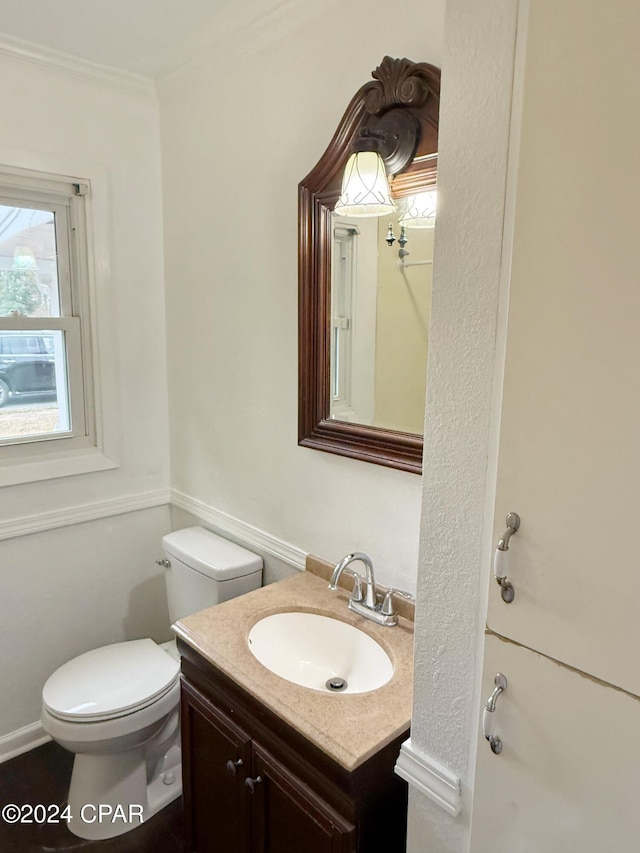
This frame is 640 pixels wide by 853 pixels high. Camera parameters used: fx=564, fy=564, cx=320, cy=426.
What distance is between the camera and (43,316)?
2.09 meters

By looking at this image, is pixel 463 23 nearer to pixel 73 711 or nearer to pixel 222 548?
pixel 222 548

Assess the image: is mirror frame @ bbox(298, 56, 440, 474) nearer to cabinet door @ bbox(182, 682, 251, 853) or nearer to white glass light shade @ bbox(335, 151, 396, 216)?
white glass light shade @ bbox(335, 151, 396, 216)

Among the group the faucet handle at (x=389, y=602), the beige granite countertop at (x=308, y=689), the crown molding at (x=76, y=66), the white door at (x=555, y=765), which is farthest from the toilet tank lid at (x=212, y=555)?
the crown molding at (x=76, y=66)

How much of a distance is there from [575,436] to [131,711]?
63.2 inches

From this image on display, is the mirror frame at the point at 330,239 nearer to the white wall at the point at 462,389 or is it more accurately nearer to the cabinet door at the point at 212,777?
the white wall at the point at 462,389

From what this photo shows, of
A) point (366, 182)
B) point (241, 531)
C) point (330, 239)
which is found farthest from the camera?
point (241, 531)

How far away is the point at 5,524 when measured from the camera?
2027mm

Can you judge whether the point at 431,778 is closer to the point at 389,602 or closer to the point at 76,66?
the point at 389,602

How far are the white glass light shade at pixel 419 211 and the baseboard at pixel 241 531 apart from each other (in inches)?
40.5

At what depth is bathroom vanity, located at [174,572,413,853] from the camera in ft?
3.56

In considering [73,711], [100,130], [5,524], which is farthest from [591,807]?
[100,130]

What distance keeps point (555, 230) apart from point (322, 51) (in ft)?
3.86

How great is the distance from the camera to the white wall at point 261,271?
58.5 inches

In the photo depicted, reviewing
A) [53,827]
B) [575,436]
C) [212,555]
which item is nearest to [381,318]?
[575,436]
